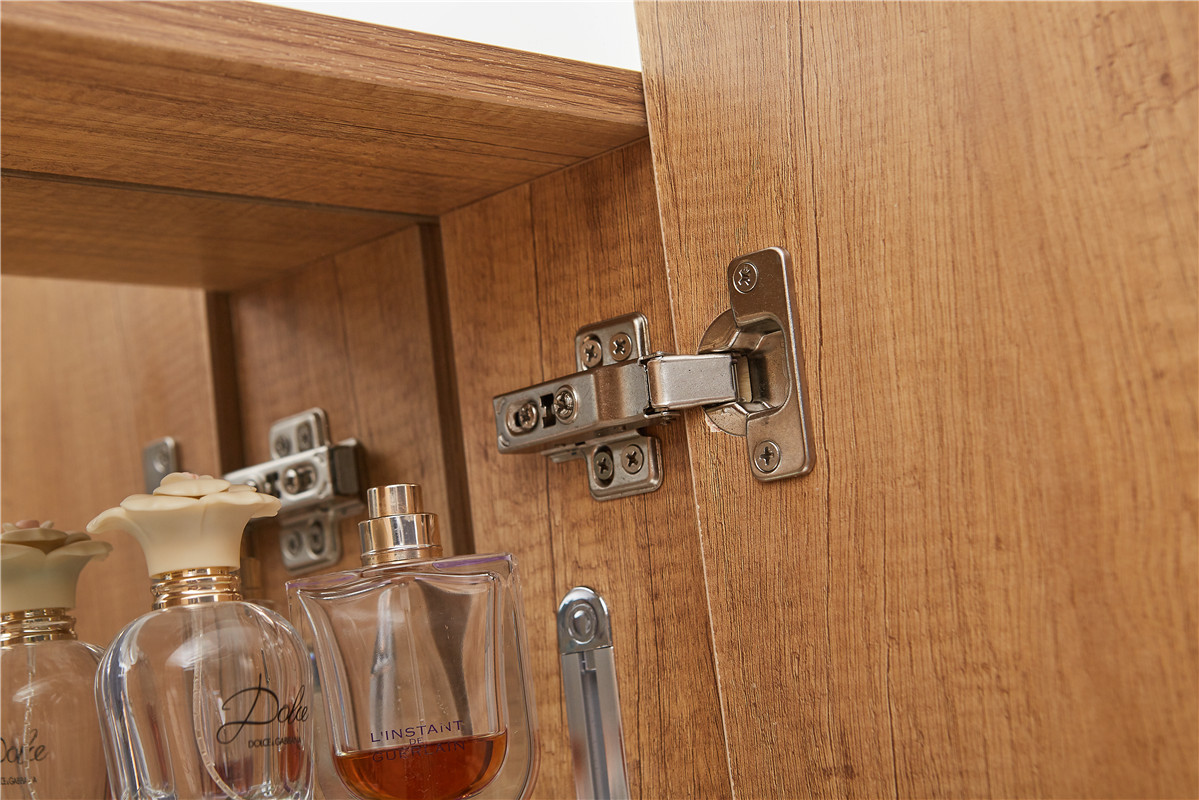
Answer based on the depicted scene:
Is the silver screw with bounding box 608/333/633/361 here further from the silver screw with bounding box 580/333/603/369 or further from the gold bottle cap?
the gold bottle cap

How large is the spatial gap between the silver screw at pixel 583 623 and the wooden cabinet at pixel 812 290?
15 mm

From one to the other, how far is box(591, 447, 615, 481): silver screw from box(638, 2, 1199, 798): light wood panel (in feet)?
0.24

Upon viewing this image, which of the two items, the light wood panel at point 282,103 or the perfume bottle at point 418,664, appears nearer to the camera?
the light wood panel at point 282,103

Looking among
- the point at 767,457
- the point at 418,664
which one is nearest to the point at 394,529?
the point at 418,664

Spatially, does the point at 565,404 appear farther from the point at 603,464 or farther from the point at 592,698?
the point at 592,698

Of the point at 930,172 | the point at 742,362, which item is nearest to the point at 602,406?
the point at 742,362

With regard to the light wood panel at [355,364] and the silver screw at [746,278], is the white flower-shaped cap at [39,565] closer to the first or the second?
the light wood panel at [355,364]

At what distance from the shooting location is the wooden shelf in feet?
1.47

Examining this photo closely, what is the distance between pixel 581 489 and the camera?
0.62m

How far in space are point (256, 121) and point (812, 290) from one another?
25cm

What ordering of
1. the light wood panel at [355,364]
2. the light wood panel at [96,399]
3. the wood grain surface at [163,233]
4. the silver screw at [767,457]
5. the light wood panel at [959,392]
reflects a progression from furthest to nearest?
the light wood panel at [96,399] → the light wood panel at [355,364] → the wood grain surface at [163,233] → the silver screw at [767,457] → the light wood panel at [959,392]

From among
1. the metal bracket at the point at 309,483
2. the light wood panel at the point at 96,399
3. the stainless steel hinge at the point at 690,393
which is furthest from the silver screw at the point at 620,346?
the light wood panel at the point at 96,399

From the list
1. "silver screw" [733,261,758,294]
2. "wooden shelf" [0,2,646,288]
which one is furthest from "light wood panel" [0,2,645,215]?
"silver screw" [733,261,758,294]

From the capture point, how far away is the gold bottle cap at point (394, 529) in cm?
57
